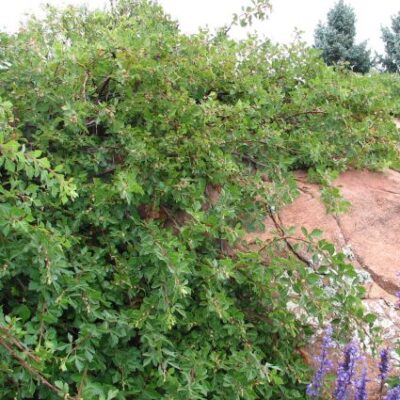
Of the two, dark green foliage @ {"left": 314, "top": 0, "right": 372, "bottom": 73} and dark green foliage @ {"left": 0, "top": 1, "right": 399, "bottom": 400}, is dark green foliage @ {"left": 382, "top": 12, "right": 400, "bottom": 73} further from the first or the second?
dark green foliage @ {"left": 0, "top": 1, "right": 399, "bottom": 400}

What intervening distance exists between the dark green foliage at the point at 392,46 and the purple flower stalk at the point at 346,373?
1356 centimetres

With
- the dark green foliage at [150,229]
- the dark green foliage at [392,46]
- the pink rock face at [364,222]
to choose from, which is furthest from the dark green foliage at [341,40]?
the dark green foliage at [150,229]

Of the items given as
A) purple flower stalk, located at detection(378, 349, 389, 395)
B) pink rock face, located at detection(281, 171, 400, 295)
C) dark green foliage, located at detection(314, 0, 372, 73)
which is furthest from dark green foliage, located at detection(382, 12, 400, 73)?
purple flower stalk, located at detection(378, 349, 389, 395)

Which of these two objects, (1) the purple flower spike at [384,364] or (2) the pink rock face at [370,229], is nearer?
(1) the purple flower spike at [384,364]

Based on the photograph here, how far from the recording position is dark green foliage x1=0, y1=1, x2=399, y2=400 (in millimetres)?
2090

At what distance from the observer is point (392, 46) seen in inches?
597

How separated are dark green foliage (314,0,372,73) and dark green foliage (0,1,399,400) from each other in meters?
11.4

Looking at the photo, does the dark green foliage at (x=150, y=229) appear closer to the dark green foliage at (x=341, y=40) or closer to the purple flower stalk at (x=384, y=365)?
the purple flower stalk at (x=384, y=365)

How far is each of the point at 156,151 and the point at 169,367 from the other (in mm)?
900

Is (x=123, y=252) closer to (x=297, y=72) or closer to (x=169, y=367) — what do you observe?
(x=169, y=367)

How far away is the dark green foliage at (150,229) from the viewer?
6.86 ft

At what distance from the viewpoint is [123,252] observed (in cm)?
247

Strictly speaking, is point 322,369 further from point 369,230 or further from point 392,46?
point 392,46

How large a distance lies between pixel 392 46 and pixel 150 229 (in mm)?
14336
